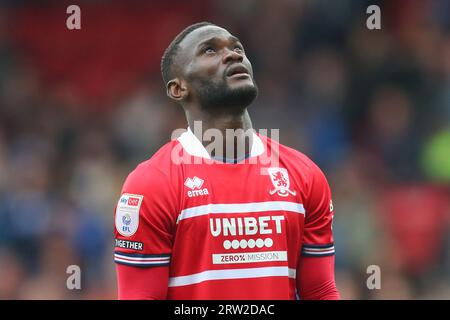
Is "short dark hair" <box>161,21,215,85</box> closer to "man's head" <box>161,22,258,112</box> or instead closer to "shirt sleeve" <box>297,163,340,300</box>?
"man's head" <box>161,22,258,112</box>

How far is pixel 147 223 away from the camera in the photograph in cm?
446

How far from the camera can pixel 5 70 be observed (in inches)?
462

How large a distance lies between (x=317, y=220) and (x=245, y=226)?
0.42m

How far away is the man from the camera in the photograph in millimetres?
4473

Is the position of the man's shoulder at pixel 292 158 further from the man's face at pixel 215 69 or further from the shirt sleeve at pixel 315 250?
the man's face at pixel 215 69

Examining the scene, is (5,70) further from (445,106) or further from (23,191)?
(445,106)

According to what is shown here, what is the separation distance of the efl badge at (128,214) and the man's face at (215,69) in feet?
2.12

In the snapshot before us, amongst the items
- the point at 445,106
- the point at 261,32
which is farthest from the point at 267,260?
the point at 261,32

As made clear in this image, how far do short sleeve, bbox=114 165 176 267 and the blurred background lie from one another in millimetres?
4343

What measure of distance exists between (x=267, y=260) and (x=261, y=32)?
737cm

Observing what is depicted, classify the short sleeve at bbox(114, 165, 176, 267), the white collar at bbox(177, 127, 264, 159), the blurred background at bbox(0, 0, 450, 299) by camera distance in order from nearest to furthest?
1. the short sleeve at bbox(114, 165, 176, 267)
2. the white collar at bbox(177, 127, 264, 159)
3. the blurred background at bbox(0, 0, 450, 299)

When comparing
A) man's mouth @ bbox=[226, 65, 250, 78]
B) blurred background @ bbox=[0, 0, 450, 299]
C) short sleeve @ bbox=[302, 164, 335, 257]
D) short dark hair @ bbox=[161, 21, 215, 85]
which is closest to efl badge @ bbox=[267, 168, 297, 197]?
short sleeve @ bbox=[302, 164, 335, 257]

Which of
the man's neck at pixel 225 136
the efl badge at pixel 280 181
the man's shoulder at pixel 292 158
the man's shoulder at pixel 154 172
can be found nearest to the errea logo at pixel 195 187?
the man's shoulder at pixel 154 172

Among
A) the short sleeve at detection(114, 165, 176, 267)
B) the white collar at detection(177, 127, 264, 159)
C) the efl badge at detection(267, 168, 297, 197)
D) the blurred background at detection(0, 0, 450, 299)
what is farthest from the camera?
the blurred background at detection(0, 0, 450, 299)
